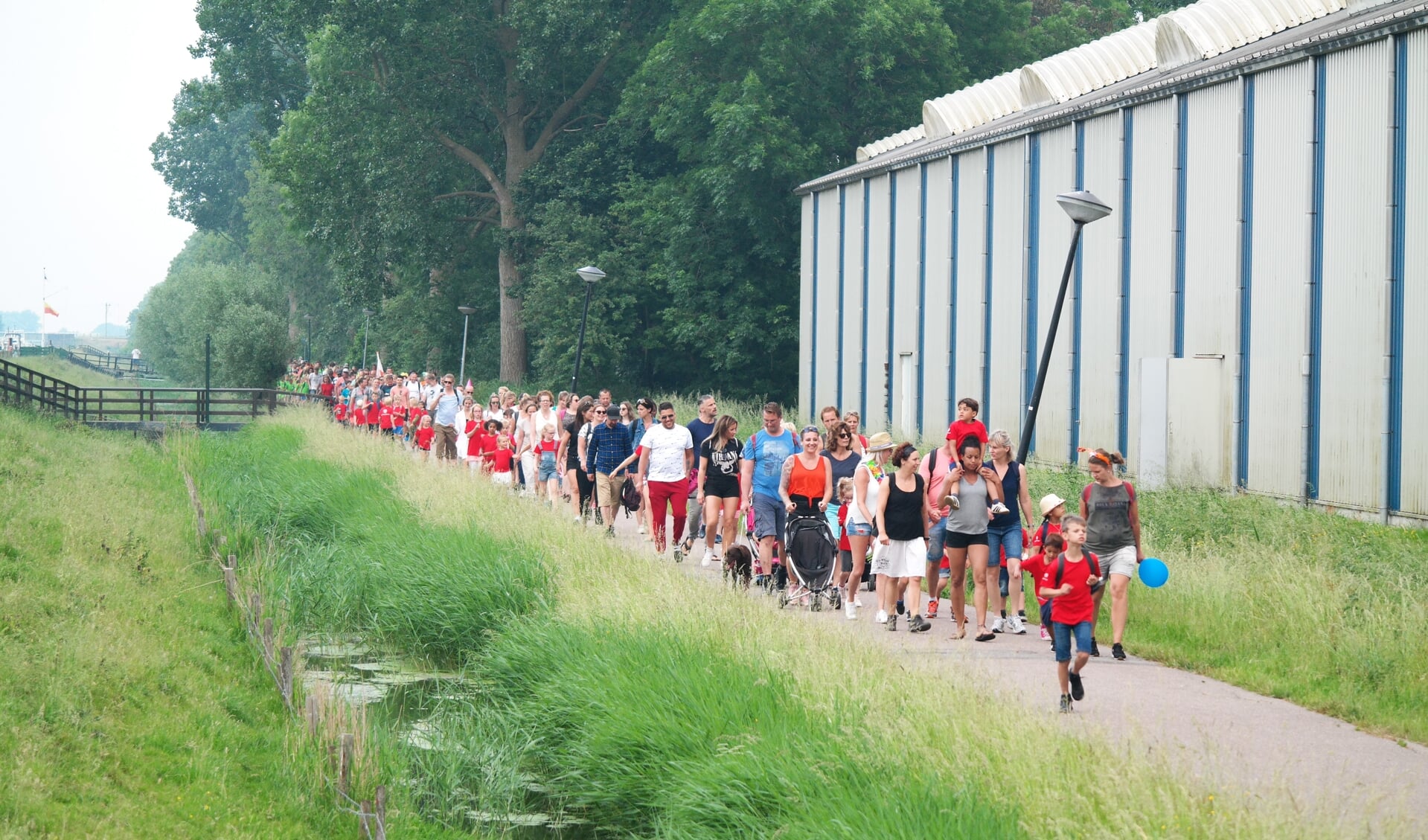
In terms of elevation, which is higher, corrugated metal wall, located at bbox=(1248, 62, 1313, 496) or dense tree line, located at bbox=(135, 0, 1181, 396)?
dense tree line, located at bbox=(135, 0, 1181, 396)

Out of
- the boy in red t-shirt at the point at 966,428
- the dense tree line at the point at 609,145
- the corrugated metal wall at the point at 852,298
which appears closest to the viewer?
the boy in red t-shirt at the point at 966,428

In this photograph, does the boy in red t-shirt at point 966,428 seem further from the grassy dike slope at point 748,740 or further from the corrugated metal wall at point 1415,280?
the corrugated metal wall at point 1415,280

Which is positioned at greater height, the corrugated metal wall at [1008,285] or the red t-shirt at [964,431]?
the corrugated metal wall at [1008,285]

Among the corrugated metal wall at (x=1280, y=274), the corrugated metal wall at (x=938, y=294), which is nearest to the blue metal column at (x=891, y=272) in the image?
the corrugated metal wall at (x=938, y=294)

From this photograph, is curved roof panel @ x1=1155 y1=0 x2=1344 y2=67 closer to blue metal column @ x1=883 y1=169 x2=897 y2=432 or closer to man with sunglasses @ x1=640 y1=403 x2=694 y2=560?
blue metal column @ x1=883 y1=169 x2=897 y2=432

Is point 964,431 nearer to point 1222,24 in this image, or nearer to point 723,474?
point 723,474

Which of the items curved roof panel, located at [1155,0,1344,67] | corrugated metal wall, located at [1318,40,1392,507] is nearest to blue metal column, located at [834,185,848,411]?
curved roof panel, located at [1155,0,1344,67]

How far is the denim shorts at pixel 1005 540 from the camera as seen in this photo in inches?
490

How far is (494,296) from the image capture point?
164 feet

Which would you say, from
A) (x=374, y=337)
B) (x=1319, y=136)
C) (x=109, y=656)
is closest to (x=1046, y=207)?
(x=1319, y=136)

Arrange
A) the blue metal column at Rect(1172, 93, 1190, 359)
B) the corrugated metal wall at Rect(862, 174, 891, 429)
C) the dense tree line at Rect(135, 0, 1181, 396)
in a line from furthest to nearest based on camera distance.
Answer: the dense tree line at Rect(135, 0, 1181, 396) → the corrugated metal wall at Rect(862, 174, 891, 429) → the blue metal column at Rect(1172, 93, 1190, 359)

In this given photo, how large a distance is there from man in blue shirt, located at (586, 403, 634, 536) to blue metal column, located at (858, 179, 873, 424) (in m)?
15.0

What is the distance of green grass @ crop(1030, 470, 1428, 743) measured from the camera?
1012 centimetres

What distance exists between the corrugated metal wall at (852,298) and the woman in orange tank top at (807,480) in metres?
19.7
